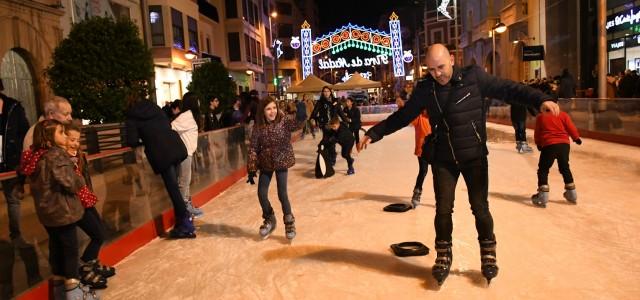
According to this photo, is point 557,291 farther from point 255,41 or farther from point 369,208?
point 255,41

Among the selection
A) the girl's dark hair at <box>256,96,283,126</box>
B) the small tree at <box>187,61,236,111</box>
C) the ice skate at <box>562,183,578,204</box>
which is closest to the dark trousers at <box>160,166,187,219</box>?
the girl's dark hair at <box>256,96,283,126</box>

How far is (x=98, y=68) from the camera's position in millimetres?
9922

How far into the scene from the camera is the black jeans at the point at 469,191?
3.64 m

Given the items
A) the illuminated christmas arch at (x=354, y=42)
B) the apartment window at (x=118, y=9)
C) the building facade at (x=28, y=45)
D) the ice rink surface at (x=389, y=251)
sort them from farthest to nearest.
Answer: the illuminated christmas arch at (x=354, y=42), the apartment window at (x=118, y=9), the building facade at (x=28, y=45), the ice rink surface at (x=389, y=251)

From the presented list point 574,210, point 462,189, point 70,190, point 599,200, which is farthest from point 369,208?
point 70,190

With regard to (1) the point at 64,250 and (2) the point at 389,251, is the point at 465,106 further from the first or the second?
(1) the point at 64,250

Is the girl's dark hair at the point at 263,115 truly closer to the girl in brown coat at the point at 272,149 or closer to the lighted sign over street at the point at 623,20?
the girl in brown coat at the point at 272,149

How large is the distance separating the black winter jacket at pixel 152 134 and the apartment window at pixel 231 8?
1258 inches

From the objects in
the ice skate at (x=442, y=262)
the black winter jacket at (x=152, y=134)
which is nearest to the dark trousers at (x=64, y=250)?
the black winter jacket at (x=152, y=134)

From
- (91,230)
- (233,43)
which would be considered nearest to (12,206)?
(91,230)

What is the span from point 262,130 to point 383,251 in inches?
65.4

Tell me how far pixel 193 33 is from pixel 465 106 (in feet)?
83.1

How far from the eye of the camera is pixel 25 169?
11.6ft

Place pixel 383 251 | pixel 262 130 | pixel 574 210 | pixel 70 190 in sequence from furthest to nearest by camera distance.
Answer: pixel 574 210 < pixel 262 130 < pixel 383 251 < pixel 70 190
